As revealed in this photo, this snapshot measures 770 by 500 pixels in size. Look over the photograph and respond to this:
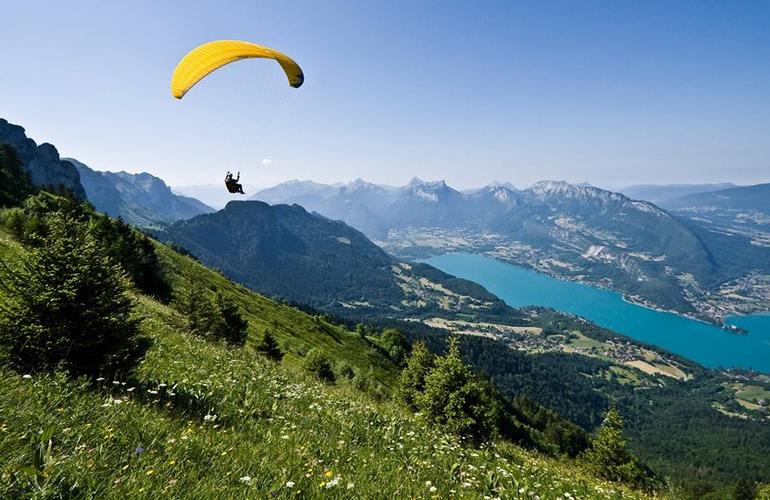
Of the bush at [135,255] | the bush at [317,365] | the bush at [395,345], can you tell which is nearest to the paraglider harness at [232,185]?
the bush at [317,365]

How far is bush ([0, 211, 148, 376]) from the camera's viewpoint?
22.7 feet

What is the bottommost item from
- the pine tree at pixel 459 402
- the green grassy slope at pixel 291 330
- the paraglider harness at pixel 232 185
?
the green grassy slope at pixel 291 330

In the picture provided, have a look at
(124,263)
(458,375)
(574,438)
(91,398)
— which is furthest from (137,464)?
(574,438)

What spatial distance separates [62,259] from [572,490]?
1117 centimetres

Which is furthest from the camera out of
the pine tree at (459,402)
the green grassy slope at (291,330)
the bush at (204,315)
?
the green grassy slope at (291,330)

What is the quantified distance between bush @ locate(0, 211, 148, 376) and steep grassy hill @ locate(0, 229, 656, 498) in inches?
30.5

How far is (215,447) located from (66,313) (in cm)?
502

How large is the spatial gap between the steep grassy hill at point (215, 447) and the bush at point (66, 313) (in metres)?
0.77

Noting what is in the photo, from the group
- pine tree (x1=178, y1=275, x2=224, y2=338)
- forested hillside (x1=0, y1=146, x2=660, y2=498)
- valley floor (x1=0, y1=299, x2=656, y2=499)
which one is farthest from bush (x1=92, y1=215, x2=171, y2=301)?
valley floor (x1=0, y1=299, x2=656, y2=499)

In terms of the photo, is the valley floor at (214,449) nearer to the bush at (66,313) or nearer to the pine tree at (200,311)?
the bush at (66,313)

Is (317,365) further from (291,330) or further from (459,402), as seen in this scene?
(291,330)

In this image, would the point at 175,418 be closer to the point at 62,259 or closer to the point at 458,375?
the point at 62,259

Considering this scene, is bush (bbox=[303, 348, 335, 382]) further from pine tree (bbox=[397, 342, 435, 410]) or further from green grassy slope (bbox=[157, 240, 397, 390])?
green grassy slope (bbox=[157, 240, 397, 390])

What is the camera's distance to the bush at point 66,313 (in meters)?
6.91
